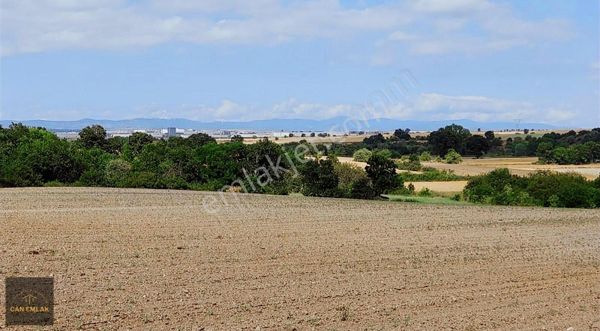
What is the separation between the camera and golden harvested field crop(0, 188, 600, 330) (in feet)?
39.5

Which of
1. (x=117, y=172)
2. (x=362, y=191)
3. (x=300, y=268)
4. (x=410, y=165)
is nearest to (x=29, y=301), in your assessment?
(x=300, y=268)

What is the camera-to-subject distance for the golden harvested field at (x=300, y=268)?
39.5 ft

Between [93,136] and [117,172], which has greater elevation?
[93,136]

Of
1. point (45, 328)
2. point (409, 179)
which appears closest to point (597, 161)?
point (409, 179)

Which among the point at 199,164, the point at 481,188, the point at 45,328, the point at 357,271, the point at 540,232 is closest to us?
the point at 45,328

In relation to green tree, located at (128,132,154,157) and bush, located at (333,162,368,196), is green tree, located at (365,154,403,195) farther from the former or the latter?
green tree, located at (128,132,154,157)

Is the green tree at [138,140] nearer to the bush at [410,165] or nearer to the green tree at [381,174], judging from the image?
the bush at [410,165]

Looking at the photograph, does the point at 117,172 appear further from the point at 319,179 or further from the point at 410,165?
the point at 410,165

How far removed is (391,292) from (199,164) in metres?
42.7

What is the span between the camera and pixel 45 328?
10.7 meters

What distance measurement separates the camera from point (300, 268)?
17.1 metres

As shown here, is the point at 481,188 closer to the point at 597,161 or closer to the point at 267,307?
the point at 267,307

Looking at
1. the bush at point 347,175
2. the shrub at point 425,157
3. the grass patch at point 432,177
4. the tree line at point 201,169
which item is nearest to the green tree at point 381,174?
the tree line at point 201,169

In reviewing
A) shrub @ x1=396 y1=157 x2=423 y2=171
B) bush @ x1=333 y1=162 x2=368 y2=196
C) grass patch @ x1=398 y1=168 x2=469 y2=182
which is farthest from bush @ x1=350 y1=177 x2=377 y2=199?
shrub @ x1=396 y1=157 x2=423 y2=171
